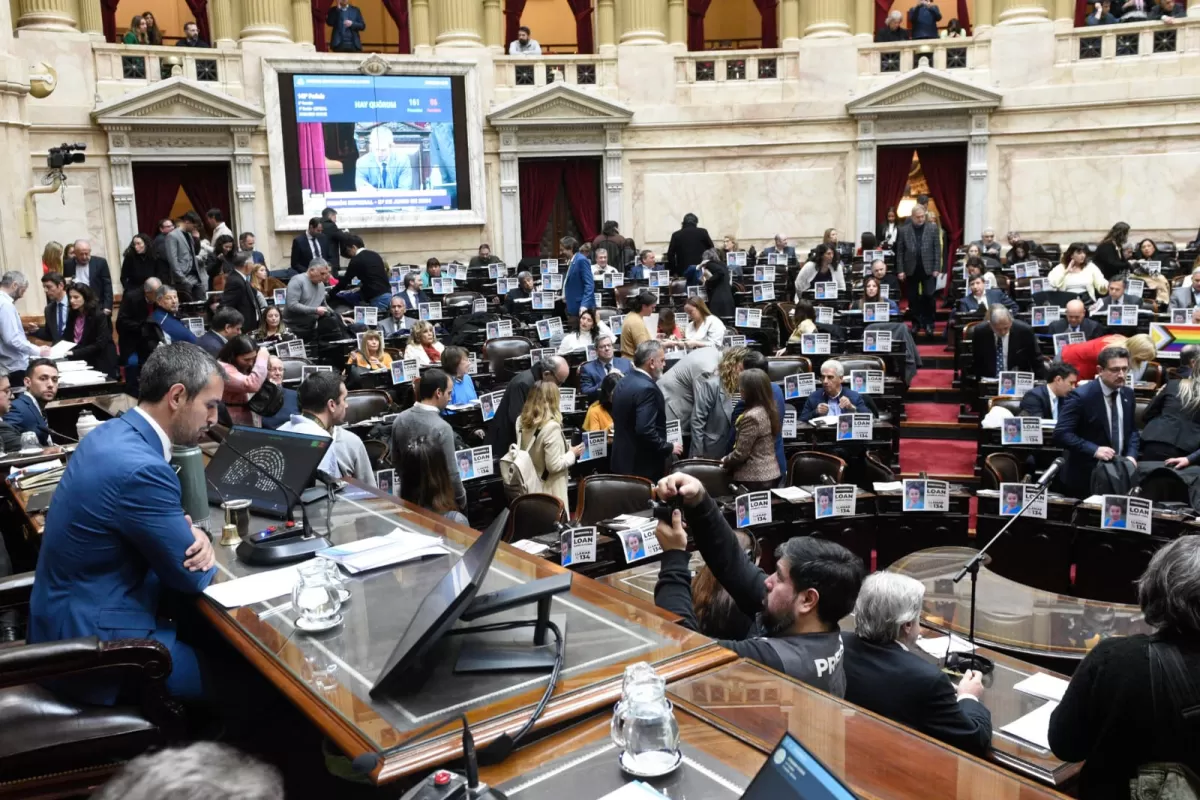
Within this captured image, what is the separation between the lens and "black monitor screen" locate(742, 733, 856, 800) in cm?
141

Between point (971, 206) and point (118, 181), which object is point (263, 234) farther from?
point (971, 206)

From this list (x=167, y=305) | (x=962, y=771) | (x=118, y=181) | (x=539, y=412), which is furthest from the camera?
(x=118, y=181)

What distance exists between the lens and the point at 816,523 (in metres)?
5.90

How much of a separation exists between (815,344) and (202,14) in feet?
47.5

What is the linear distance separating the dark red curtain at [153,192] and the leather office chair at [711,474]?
12.0 metres

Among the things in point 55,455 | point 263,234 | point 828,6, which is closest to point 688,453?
point 55,455

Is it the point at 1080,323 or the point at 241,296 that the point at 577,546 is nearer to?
the point at 241,296

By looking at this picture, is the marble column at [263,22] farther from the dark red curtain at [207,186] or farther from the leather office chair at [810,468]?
the leather office chair at [810,468]

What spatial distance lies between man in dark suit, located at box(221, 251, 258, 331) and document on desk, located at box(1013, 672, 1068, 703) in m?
8.00

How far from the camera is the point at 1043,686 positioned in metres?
3.42

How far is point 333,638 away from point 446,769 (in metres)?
0.61

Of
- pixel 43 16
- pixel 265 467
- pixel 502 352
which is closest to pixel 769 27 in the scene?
pixel 43 16

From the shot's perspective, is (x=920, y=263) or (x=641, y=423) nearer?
(x=641, y=423)

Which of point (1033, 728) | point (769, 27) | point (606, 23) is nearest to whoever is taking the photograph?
point (1033, 728)
